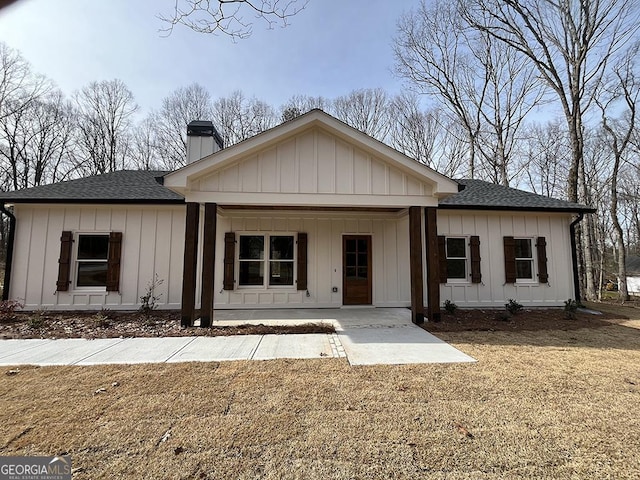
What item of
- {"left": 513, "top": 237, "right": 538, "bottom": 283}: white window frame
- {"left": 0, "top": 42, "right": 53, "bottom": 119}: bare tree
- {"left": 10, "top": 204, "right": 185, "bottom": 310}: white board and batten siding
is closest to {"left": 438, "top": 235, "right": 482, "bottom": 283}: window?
{"left": 513, "top": 237, "right": 538, "bottom": 283}: white window frame

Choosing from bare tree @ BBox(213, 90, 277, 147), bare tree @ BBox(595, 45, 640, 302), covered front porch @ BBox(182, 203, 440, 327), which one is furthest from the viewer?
bare tree @ BBox(213, 90, 277, 147)

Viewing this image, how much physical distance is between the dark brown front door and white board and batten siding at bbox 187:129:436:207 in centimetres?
226

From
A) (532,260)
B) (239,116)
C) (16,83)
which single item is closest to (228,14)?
(532,260)

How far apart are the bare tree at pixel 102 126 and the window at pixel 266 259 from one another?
18283 mm

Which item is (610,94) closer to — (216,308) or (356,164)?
(356,164)

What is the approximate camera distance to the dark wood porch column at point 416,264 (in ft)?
20.0

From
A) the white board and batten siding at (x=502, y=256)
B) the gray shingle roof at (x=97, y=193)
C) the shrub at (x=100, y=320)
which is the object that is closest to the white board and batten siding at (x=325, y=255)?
the white board and batten siding at (x=502, y=256)

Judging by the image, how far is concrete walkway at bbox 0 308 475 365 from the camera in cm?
409

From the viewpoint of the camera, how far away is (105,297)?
7254 millimetres

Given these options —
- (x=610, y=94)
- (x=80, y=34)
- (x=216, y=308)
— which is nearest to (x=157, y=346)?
(x=216, y=308)

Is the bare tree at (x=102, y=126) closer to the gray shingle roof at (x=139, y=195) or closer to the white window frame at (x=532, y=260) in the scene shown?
the gray shingle roof at (x=139, y=195)

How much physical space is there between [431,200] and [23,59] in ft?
80.6

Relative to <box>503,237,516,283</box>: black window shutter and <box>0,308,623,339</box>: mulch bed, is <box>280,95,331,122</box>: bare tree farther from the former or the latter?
<box>0,308,623,339</box>: mulch bed

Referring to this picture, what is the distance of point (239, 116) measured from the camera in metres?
20.4
